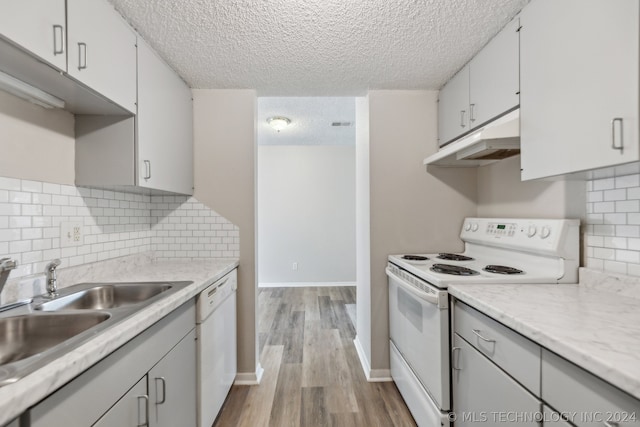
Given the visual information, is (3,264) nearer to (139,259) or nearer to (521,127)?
(139,259)

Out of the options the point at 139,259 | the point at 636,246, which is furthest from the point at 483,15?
the point at 139,259

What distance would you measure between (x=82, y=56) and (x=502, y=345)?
195cm

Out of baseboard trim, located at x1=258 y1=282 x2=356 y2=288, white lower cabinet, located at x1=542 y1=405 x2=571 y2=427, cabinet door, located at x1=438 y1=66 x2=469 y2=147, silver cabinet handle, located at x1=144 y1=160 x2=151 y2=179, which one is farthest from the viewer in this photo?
baseboard trim, located at x1=258 y1=282 x2=356 y2=288

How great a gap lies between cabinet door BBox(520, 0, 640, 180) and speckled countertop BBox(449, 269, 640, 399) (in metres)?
0.51

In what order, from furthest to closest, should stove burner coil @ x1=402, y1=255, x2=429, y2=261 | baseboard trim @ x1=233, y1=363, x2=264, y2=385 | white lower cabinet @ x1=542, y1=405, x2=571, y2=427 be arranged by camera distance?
baseboard trim @ x1=233, y1=363, x2=264, y2=385 < stove burner coil @ x1=402, y1=255, x2=429, y2=261 < white lower cabinet @ x1=542, y1=405, x2=571, y2=427

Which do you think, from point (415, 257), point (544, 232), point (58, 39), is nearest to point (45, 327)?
point (58, 39)

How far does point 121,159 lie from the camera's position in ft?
5.06

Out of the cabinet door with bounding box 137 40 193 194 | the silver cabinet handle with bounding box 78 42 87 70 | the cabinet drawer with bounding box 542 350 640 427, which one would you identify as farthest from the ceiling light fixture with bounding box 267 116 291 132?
the cabinet drawer with bounding box 542 350 640 427

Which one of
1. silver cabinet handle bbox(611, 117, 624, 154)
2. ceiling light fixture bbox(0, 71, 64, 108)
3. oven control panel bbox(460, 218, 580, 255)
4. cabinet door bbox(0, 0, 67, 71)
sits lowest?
oven control panel bbox(460, 218, 580, 255)

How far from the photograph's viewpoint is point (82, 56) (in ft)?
3.79

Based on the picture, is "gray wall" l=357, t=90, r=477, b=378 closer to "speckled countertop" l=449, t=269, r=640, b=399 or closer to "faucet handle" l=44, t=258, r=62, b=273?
"speckled countertop" l=449, t=269, r=640, b=399

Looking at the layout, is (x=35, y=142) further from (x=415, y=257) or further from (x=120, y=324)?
(x=415, y=257)

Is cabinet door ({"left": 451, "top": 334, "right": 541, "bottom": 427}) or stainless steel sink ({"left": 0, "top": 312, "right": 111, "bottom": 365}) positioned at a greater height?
stainless steel sink ({"left": 0, "top": 312, "right": 111, "bottom": 365})

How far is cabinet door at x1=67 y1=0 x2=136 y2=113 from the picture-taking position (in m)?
1.13
